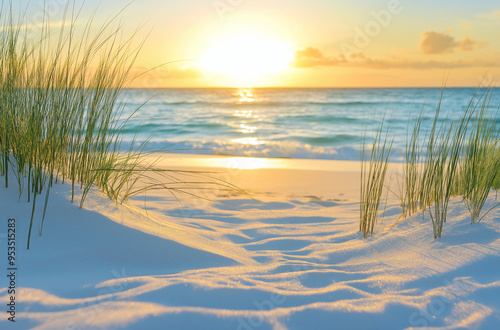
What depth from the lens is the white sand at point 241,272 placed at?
4.84 ft

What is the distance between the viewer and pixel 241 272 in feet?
6.52

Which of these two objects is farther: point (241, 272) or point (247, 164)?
point (247, 164)

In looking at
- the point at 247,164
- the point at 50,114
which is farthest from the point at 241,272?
the point at 247,164

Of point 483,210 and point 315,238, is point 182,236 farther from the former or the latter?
point 483,210

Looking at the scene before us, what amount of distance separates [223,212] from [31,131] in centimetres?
174

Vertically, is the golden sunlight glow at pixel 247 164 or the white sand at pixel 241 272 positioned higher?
the white sand at pixel 241 272

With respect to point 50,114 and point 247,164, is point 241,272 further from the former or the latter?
point 247,164

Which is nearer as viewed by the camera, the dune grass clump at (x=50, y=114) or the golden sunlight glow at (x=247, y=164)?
the dune grass clump at (x=50, y=114)

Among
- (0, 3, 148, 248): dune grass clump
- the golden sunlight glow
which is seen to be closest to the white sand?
(0, 3, 148, 248): dune grass clump

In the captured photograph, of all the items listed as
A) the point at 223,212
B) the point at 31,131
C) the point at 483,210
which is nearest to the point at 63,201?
the point at 31,131

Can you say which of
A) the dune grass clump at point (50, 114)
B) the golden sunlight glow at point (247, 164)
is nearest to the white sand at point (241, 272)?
the dune grass clump at point (50, 114)

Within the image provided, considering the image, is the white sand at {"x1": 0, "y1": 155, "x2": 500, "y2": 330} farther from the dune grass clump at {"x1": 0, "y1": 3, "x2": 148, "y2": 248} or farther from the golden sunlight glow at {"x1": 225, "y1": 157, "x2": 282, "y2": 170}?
the golden sunlight glow at {"x1": 225, "y1": 157, "x2": 282, "y2": 170}

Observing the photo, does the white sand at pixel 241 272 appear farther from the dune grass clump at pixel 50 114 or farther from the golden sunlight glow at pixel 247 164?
the golden sunlight glow at pixel 247 164

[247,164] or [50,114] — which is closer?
[50,114]
